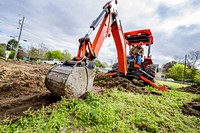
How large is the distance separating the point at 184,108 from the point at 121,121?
7.68 ft

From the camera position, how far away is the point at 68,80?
226 centimetres

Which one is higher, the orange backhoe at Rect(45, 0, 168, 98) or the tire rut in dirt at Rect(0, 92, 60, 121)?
the orange backhoe at Rect(45, 0, 168, 98)

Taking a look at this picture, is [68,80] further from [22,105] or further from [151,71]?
[151,71]

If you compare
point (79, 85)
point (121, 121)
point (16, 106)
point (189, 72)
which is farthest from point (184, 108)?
point (189, 72)

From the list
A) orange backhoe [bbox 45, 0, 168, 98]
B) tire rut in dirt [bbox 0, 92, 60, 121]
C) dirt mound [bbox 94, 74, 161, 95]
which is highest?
orange backhoe [bbox 45, 0, 168, 98]

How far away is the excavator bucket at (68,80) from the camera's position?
7.49ft

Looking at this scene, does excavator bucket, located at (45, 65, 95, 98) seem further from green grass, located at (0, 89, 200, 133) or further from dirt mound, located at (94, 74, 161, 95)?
dirt mound, located at (94, 74, 161, 95)

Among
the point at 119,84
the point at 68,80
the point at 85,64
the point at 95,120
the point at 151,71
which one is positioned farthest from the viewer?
the point at 151,71

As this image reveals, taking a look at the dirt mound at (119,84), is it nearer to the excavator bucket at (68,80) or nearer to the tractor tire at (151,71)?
the tractor tire at (151,71)

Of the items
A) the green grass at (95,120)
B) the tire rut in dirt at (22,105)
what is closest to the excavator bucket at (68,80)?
the green grass at (95,120)

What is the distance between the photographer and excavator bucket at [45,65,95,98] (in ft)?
7.49

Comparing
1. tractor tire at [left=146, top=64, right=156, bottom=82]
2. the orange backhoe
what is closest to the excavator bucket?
the orange backhoe

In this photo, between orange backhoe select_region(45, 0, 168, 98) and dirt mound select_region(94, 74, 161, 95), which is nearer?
orange backhoe select_region(45, 0, 168, 98)

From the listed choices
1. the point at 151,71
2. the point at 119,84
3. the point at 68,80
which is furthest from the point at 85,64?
the point at 151,71
